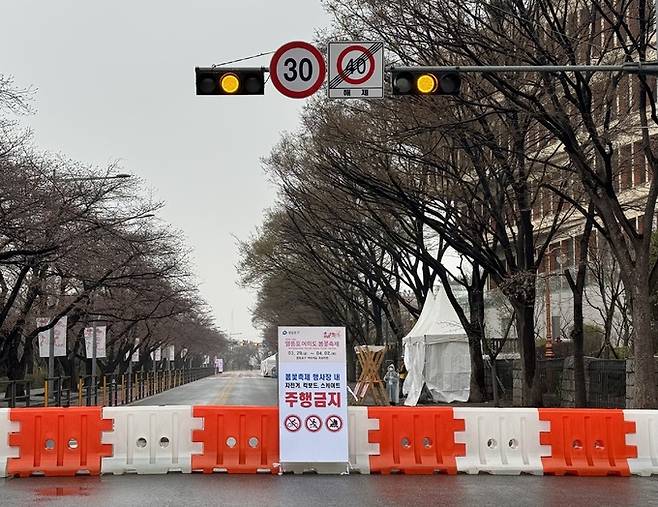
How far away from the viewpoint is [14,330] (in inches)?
1341

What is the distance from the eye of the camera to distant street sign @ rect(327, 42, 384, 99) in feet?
41.7

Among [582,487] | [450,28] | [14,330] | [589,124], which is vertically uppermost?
[450,28]

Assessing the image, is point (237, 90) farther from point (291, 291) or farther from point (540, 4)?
point (291, 291)

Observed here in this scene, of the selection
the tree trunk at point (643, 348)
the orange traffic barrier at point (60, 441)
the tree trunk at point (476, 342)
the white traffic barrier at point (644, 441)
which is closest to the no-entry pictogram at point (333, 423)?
the orange traffic barrier at point (60, 441)

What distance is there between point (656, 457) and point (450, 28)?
31.2 ft

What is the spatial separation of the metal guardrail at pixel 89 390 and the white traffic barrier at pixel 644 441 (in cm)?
1649

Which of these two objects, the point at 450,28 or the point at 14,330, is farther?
the point at 14,330

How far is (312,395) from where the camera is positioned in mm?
13008

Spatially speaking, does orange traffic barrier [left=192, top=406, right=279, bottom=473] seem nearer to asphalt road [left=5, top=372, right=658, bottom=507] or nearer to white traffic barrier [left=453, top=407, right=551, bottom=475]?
asphalt road [left=5, top=372, right=658, bottom=507]

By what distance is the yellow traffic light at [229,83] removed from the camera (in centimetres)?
1251

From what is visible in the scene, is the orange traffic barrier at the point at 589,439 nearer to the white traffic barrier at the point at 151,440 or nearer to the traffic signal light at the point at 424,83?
the traffic signal light at the point at 424,83

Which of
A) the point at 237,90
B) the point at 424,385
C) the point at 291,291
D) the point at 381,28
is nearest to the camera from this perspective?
the point at 237,90

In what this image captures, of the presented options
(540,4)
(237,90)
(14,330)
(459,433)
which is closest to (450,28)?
(540,4)

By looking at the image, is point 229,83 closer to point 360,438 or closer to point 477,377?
point 360,438
